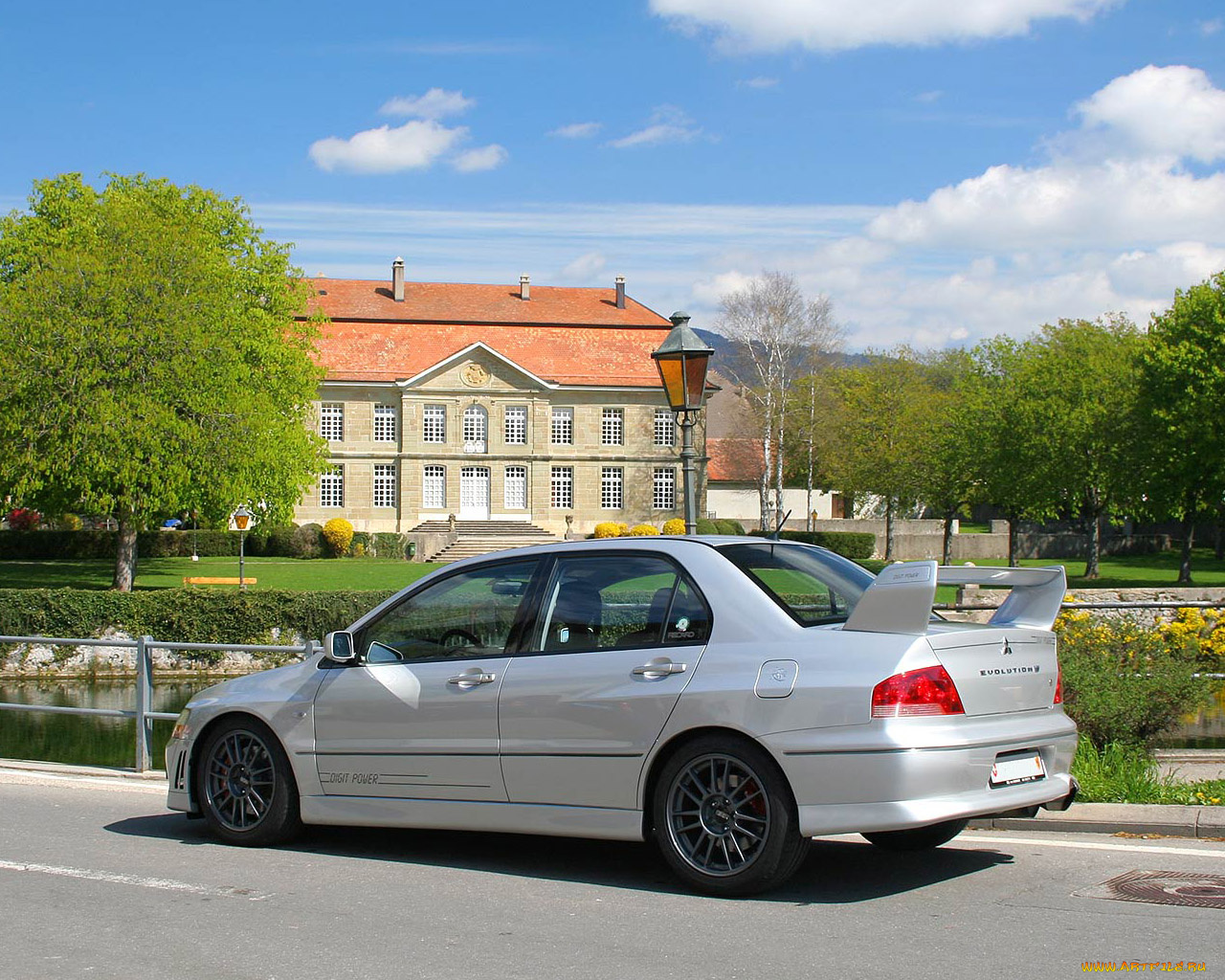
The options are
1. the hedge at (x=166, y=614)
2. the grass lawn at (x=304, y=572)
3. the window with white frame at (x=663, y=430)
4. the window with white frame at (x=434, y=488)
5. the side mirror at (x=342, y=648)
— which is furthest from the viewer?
the window with white frame at (x=663, y=430)

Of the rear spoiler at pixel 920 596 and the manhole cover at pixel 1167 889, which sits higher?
the rear spoiler at pixel 920 596

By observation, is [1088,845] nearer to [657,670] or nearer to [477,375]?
[657,670]

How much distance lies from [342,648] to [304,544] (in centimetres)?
5383

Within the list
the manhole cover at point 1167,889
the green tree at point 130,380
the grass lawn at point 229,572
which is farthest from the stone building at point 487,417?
the manhole cover at point 1167,889

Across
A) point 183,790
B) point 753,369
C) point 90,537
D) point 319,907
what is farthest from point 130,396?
point 753,369

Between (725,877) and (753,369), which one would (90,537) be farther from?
(725,877)

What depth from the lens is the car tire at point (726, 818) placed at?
614cm

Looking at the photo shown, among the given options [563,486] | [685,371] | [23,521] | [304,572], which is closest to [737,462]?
[563,486]

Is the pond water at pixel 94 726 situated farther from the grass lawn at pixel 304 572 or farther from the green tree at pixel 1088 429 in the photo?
the green tree at pixel 1088 429

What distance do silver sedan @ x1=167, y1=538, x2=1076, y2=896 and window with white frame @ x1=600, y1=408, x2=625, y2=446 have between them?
6418 cm

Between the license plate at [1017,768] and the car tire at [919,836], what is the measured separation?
2.91 ft

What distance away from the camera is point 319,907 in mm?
6270


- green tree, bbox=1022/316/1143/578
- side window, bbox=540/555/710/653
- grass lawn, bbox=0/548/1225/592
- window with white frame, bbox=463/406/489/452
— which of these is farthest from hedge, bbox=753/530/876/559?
side window, bbox=540/555/710/653

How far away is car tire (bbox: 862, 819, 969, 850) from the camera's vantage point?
23.7ft
